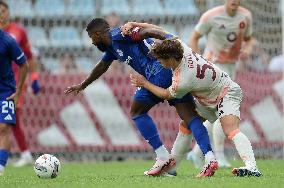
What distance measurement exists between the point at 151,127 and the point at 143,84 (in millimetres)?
744

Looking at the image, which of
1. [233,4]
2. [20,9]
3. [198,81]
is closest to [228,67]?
[233,4]

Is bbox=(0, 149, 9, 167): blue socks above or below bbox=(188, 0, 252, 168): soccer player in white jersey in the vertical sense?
below

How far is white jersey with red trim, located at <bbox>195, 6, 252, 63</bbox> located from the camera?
1158 centimetres

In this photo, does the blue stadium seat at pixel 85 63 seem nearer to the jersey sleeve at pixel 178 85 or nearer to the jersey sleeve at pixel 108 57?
the jersey sleeve at pixel 108 57

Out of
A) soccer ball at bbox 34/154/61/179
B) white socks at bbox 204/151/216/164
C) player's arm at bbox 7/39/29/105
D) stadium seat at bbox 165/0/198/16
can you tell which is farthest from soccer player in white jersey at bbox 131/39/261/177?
stadium seat at bbox 165/0/198/16

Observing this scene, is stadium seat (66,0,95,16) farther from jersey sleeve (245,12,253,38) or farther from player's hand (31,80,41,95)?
jersey sleeve (245,12,253,38)

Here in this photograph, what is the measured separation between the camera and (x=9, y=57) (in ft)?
33.1

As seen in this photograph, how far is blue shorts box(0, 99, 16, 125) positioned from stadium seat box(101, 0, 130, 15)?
232 inches

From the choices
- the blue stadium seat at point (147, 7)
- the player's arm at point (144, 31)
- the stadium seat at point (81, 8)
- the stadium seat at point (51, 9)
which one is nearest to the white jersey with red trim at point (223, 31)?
the player's arm at point (144, 31)

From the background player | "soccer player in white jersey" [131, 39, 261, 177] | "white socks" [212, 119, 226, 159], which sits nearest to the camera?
"soccer player in white jersey" [131, 39, 261, 177]

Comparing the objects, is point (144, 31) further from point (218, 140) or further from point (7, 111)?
point (218, 140)

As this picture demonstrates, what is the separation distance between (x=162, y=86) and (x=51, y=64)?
6964mm

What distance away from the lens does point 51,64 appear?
1530cm

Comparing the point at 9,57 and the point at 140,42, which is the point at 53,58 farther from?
the point at 140,42
